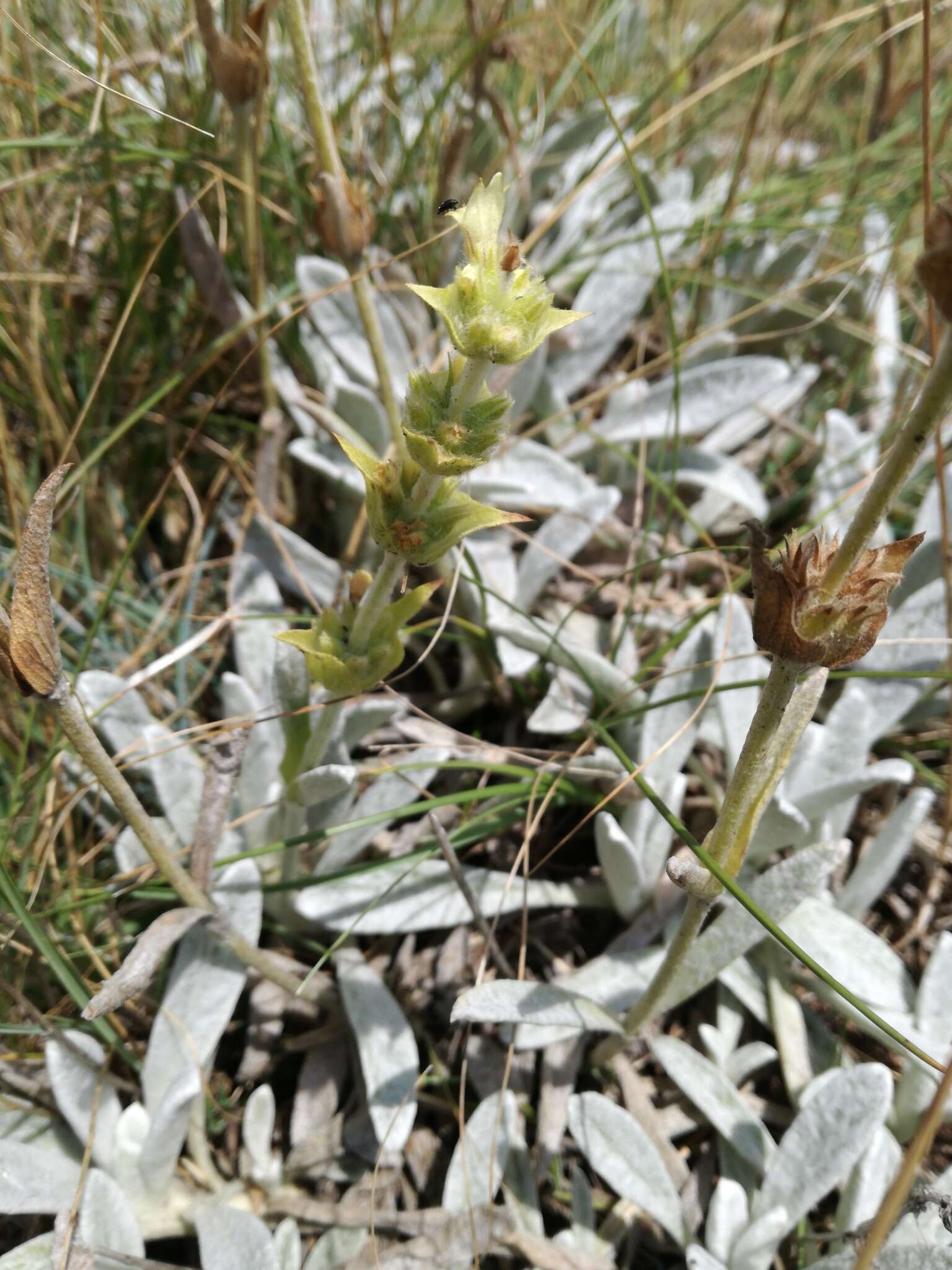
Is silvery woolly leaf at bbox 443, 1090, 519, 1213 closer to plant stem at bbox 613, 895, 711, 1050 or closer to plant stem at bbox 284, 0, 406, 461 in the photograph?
plant stem at bbox 613, 895, 711, 1050

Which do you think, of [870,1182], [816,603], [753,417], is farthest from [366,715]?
[753,417]

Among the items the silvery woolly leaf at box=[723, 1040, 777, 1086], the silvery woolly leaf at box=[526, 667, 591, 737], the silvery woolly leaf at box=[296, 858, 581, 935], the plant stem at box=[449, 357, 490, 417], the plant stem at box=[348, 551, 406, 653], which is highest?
the plant stem at box=[449, 357, 490, 417]

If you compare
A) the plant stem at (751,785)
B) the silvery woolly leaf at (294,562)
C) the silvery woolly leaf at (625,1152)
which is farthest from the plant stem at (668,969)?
the silvery woolly leaf at (294,562)

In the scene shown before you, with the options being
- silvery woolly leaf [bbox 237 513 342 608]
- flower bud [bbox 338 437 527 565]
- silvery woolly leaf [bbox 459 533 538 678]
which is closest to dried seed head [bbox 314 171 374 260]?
silvery woolly leaf [bbox 237 513 342 608]

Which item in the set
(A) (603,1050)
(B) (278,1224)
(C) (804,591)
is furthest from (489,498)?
(B) (278,1224)

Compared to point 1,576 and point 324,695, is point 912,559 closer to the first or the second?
point 324,695
